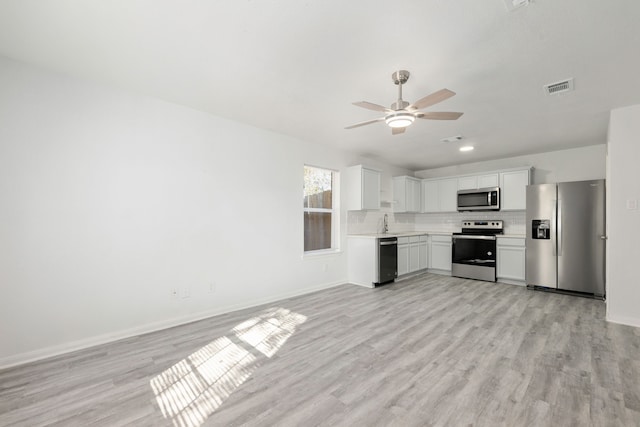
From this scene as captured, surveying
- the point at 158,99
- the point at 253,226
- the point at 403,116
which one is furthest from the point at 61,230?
the point at 403,116

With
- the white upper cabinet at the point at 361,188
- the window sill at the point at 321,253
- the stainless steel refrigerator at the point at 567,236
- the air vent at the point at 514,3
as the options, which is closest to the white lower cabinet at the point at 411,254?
the white upper cabinet at the point at 361,188

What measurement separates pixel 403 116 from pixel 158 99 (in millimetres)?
2710

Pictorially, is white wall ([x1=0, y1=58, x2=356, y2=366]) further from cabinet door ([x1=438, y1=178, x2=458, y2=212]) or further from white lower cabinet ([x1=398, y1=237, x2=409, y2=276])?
cabinet door ([x1=438, y1=178, x2=458, y2=212])

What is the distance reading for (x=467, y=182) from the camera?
6016mm

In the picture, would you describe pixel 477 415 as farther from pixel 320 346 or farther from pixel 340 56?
pixel 340 56

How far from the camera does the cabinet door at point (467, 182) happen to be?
19.3 ft

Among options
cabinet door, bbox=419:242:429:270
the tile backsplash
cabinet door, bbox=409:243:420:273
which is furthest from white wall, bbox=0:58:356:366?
cabinet door, bbox=419:242:429:270

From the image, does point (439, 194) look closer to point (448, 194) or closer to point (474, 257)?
point (448, 194)

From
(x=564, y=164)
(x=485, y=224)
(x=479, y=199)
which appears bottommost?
(x=485, y=224)

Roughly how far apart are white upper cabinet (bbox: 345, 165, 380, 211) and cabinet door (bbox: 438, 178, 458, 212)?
193 centimetres

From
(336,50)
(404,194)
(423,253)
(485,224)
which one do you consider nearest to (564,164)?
(485,224)

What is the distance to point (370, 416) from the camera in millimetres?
1727

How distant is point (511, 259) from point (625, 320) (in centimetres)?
200

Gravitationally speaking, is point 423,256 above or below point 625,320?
above
